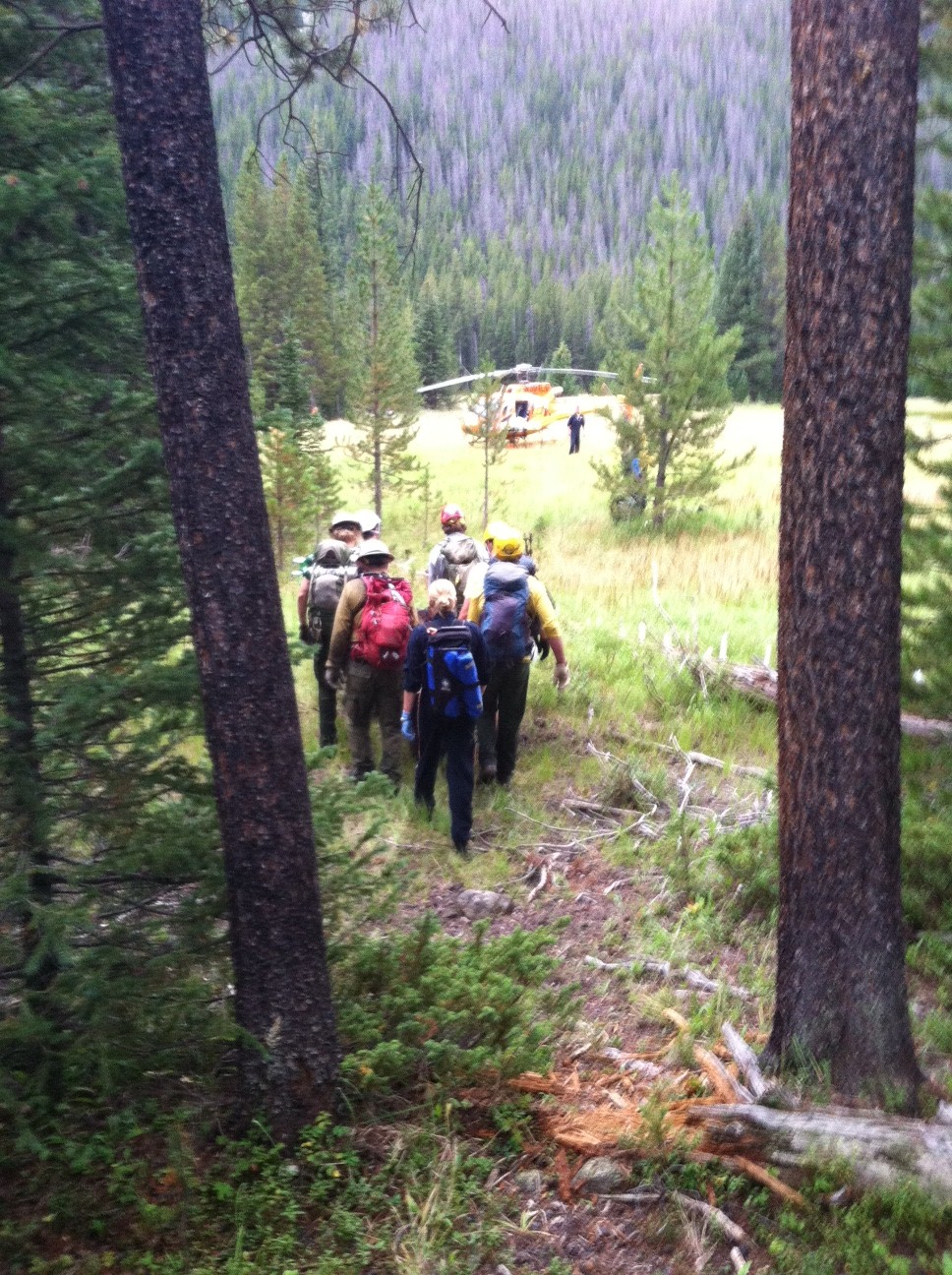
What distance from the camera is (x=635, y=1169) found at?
3490mm

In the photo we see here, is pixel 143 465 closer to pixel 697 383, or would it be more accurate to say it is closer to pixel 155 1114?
pixel 155 1114

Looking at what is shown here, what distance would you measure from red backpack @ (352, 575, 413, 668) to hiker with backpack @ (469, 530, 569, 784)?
66cm

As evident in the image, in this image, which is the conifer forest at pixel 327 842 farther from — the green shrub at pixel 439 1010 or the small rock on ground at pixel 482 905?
the small rock on ground at pixel 482 905

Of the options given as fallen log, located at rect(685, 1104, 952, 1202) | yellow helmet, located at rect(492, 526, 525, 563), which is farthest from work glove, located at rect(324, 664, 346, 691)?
fallen log, located at rect(685, 1104, 952, 1202)

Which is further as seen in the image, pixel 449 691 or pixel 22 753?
pixel 449 691

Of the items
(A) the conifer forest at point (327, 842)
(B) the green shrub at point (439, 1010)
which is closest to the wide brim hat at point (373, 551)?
(A) the conifer forest at point (327, 842)

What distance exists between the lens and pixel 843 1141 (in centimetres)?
320

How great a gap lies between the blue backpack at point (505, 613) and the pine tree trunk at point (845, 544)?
3.59 meters

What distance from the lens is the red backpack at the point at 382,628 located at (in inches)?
278

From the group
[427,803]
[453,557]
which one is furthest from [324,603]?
[427,803]

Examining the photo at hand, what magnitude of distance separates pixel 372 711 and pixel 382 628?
→ 3.27 ft

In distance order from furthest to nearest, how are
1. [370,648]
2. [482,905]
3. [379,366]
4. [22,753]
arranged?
[379,366], [370,648], [482,905], [22,753]

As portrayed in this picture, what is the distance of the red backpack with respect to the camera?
7.06 metres

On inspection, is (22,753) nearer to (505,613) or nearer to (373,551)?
(373,551)
